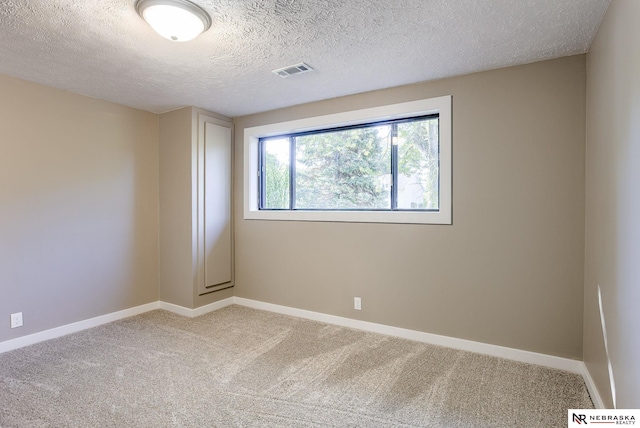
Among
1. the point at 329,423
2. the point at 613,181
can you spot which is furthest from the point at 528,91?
the point at 329,423

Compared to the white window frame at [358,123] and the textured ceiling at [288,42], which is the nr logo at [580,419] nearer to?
the white window frame at [358,123]

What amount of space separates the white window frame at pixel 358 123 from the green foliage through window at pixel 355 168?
113mm

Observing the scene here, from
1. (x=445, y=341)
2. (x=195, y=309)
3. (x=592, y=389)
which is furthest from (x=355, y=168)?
(x=592, y=389)

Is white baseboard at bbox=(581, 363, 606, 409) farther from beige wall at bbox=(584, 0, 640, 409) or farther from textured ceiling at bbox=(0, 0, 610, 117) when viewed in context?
textured ceiling at bbox=(0, 0, 610, 117)

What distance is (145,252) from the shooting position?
396 centimetres

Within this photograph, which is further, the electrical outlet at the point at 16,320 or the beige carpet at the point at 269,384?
the electrical outlet at the point at 16,320

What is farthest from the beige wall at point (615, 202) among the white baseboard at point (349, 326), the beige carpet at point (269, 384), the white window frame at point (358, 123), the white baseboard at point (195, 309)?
the white baseboard at point (195, 309)

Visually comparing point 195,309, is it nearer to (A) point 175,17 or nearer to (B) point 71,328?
(B) point 71,328

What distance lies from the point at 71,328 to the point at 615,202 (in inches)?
172

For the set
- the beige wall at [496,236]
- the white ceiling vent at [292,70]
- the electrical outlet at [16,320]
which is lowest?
the electrical outlet at [16,320]

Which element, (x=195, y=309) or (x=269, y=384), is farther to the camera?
(x=195, y=309)

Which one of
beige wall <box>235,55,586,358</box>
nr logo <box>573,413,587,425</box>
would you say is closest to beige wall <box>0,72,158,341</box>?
beige wall <box>235,55,586,358</box>

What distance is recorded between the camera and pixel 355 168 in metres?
3.56

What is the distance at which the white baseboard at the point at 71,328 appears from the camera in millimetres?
2848
